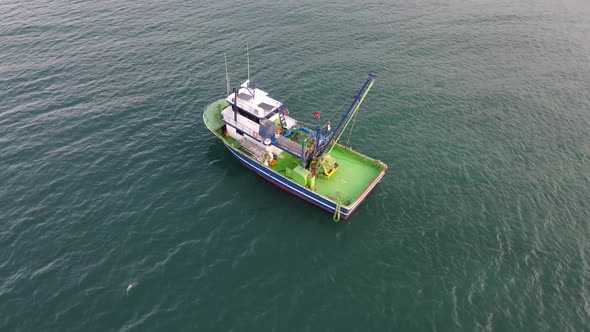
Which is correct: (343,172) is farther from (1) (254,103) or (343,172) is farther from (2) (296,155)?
(1) (254,103)

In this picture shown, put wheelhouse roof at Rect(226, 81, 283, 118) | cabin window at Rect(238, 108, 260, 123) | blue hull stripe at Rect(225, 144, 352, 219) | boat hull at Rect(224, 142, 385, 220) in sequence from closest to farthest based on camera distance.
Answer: boat hull at Rect(224, 142, 385, 220) < blue hull stripe at Rect(225, 144, 352, 219) < wheelhouse roof at Rect(226, 81, 283, 118) < cabin window at Rect(238, 108, 260, 123)

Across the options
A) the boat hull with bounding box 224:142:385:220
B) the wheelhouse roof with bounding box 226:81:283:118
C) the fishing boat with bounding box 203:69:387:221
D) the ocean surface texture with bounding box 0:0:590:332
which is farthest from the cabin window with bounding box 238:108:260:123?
the ocean surface texture with bounding box 0:0:590:332

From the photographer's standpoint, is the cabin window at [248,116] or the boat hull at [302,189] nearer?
the boat hull at [302,189]

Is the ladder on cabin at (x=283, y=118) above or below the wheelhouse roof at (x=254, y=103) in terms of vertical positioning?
below

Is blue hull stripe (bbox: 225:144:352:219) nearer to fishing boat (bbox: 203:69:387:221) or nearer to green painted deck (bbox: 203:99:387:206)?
fishing boat (bbox: 203:69:387:221)

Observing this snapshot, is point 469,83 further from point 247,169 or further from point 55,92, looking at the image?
point 55,92

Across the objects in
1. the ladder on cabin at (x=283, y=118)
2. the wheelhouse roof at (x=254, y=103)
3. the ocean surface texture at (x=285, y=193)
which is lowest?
the ocean surface texture at (x=285, y=193)

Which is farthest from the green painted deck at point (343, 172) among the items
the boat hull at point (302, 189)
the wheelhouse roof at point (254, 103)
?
the wheelhouse roof at point (254, 103)

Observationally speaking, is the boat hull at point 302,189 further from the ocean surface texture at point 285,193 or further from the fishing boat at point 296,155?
the ocean surface texture at point 285,193
